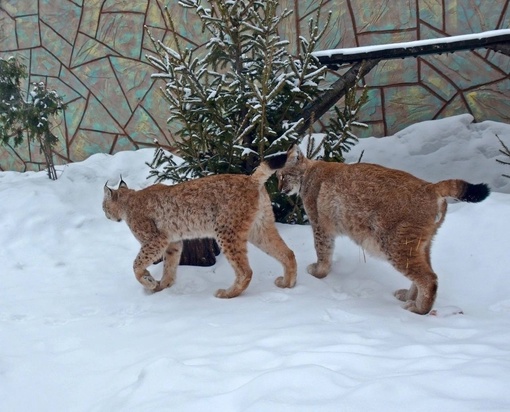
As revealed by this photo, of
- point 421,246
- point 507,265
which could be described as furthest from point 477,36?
point 421,246

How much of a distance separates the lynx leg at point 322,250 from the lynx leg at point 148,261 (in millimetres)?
1429

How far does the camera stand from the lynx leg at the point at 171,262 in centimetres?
510

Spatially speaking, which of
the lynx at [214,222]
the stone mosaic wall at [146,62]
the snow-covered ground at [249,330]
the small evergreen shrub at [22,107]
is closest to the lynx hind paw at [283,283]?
the lynx at [214,222]

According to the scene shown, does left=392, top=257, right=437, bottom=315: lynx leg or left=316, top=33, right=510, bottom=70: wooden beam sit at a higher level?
left=316, top=33, right=510, bottom=70: wooden beam

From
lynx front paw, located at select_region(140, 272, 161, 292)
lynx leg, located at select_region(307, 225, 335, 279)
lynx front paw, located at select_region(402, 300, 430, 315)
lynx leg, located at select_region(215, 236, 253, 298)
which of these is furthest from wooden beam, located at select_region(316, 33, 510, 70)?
lynx front paw, located at select_region(140, 272, 161, 292)

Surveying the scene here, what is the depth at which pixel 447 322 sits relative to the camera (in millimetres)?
3898

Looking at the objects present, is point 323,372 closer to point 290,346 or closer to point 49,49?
point 290,346

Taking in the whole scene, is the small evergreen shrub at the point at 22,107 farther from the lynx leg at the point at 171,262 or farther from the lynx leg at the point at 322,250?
the lynx leg at the point at 322,250

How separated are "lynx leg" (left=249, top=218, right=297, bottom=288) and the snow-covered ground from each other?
0.46ft

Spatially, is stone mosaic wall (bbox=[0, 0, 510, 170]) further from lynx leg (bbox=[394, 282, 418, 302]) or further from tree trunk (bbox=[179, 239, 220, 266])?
lynx leg (bbox=[394, 282, 418, 302])

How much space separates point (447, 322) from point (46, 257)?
14.3ft

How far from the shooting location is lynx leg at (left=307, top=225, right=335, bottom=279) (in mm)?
4847

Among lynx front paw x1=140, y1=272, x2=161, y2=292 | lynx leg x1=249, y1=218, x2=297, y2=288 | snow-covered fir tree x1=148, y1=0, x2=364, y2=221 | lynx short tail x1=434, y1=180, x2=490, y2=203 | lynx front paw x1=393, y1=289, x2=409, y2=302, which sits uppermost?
snow-covered fir tree x1=148, y1=0, x2=364, y2=221

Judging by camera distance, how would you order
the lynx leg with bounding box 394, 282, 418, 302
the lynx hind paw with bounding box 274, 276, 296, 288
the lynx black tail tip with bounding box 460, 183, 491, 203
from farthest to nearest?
1. the lynx hind paw with bounding box 274, 276, 296, 288
2. the lynx leg with bounding box 394, 282, 418, 302
3. the lynx black tail tip with bounding box 460, 183, 491, 203
